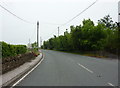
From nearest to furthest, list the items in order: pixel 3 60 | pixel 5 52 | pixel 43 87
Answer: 1. pixel 43 87
2. pixel 3 60
3. pixel 5 52

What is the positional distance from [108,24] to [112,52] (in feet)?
162

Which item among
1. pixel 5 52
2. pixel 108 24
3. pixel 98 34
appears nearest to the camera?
pixel 5 52

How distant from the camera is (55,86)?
774 centimetres

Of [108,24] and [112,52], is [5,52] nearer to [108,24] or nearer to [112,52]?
[112,52]

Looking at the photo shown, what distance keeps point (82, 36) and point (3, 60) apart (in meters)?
40.1

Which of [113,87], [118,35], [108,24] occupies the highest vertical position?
[108,24]

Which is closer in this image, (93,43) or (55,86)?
(55,86)

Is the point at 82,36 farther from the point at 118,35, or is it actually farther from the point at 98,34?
the point at 118,35

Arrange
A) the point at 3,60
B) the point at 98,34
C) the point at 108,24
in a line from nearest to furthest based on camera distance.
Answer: the point at 3,60
the point at 98,34
the point at 108,24

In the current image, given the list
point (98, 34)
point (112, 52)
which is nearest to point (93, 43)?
point (98, 34)

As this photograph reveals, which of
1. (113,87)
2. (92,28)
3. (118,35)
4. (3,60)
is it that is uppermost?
(92,28)

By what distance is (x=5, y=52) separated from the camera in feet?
39.9

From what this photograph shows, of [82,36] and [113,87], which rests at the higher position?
[82,36]

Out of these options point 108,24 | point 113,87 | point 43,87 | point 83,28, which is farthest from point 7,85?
point 108,24
